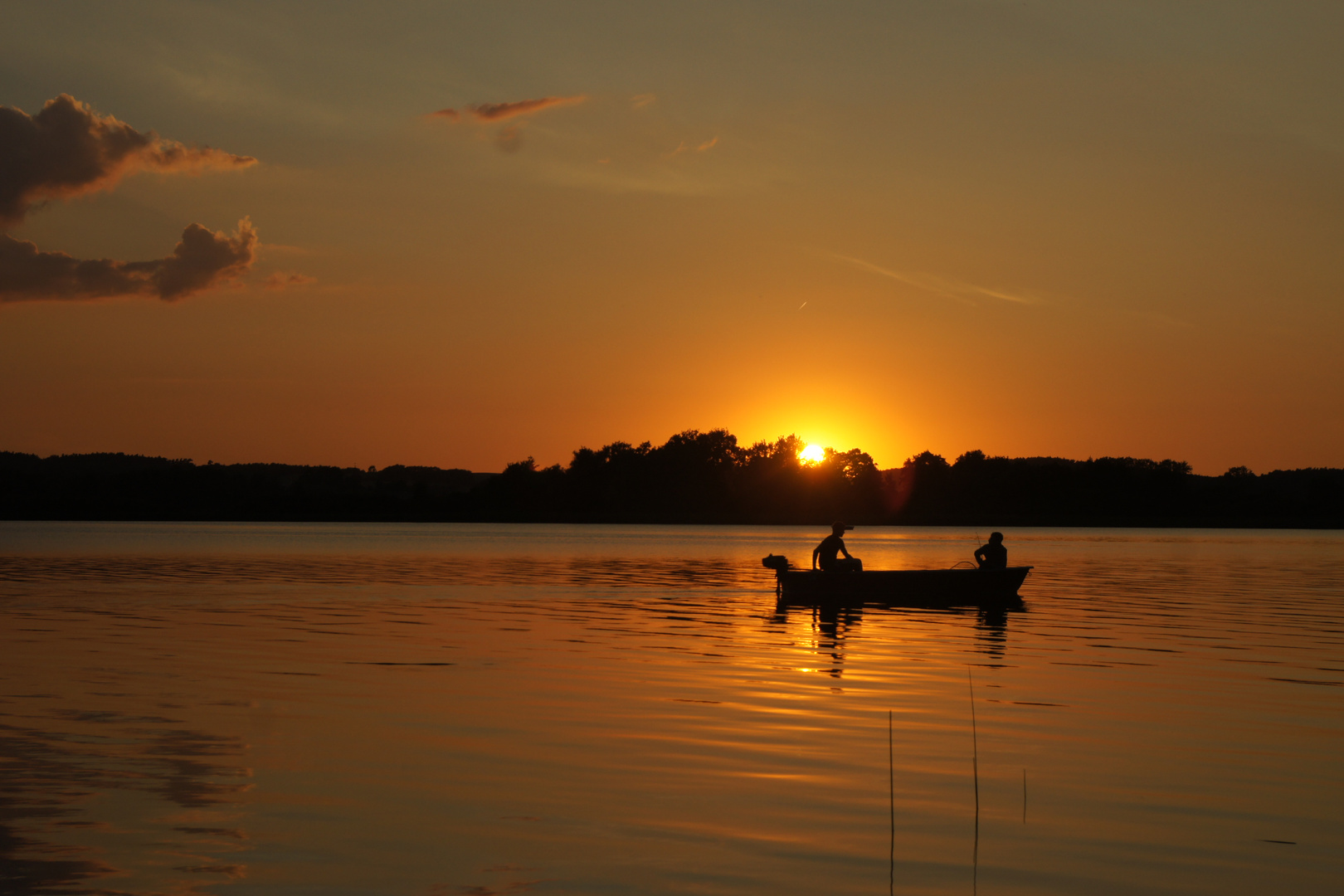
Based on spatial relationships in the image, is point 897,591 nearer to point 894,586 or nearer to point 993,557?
point 894,586

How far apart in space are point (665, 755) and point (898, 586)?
75.8ft

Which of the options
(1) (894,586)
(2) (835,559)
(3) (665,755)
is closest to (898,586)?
(1) (894,586)

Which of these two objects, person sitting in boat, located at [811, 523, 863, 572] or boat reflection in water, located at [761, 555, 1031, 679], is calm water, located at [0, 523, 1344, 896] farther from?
person sitting in boat, located at [811, 523, 863, 572]

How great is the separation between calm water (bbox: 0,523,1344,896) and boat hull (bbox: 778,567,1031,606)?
14.3 ft

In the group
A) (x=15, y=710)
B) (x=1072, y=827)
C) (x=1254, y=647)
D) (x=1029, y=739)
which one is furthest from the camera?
(x=1254, y=647)

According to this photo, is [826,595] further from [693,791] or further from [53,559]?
[53,559]

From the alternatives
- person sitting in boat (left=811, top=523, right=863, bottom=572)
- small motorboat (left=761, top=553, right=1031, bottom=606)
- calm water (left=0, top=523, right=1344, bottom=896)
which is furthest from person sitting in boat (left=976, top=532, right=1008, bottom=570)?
calm water (left=0, top=523, right=1344, bottom=896)

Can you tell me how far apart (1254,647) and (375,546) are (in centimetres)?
7424

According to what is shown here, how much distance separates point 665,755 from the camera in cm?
1320

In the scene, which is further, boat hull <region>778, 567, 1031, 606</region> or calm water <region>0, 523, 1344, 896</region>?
boat hull <region>778, 567, 1031, 606</region>

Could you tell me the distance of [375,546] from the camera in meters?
90.2

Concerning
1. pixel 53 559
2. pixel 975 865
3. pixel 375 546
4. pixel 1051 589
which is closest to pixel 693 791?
pixel 975 865

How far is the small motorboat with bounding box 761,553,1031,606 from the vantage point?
34938 mm

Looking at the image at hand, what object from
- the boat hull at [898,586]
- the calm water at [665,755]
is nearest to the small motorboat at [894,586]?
→ the boat hull at [898,586]
